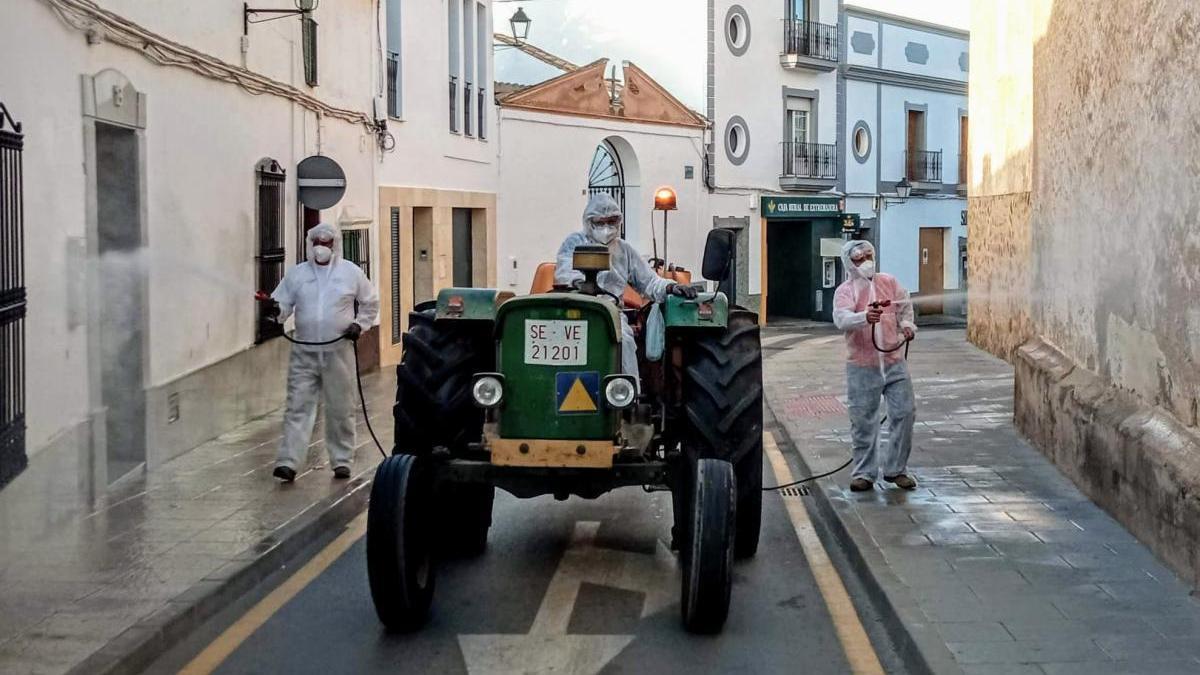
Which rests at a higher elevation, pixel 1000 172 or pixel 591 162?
pixel 591 162

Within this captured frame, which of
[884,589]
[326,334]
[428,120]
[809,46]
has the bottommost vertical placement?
[884,589]

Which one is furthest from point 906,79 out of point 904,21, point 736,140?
point 736,140

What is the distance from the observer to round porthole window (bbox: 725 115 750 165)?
3391 cm

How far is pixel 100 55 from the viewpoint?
9.62m

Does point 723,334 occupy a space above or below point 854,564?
above

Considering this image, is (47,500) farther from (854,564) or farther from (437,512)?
(854,564)

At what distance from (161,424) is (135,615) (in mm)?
4622

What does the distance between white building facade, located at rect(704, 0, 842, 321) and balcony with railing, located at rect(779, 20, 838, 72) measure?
0.9 inches

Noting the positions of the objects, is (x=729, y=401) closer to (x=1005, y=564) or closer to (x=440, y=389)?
(x=440, y=389)

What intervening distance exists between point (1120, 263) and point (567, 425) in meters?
4.10

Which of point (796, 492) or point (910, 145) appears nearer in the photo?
point (796, 492)

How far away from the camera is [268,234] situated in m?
14.5

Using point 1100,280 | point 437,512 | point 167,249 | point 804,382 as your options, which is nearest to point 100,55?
point 167,249

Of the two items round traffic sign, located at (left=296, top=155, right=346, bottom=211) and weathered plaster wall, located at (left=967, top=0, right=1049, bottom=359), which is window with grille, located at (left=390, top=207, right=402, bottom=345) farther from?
weathered plaster wall, located at (left=967, top=0, right=1049, bottom=359)
